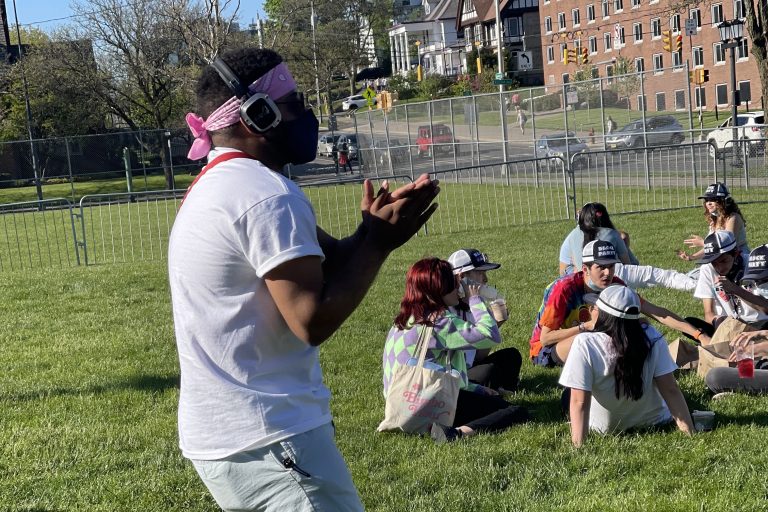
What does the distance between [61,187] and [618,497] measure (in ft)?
126

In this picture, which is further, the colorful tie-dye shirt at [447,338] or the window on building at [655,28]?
the window on building at [655,28]

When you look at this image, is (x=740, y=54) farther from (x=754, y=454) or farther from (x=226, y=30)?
(x=754, y=454)

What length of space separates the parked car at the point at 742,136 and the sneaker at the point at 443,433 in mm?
13700

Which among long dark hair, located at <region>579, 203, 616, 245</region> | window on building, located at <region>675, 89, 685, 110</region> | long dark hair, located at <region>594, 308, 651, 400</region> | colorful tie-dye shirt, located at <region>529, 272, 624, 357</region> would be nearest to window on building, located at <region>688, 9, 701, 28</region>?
window on building, located at <region>675, 89, 685, 110</region>

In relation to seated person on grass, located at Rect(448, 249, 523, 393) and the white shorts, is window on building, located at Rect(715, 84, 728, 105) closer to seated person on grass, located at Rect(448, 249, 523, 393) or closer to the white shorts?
seated person on grass, located at Rect(448, 249, 523, 393)

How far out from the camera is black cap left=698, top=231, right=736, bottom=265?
7.68 meters

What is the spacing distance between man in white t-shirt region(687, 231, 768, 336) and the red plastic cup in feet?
A: 2.42

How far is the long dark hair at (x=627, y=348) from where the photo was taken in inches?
223

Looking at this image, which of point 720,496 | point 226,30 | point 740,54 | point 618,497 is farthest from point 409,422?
point 740,54

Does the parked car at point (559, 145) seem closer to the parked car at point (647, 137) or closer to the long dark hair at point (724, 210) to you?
the parked car at point (647, 137)

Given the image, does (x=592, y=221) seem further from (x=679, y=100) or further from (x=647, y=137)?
(x=679, y=100)

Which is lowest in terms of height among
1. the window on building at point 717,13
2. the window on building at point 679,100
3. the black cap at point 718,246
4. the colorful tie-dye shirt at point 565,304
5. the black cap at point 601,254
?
the colorful tie-dye shirt at point 565,304

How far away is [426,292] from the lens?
20.3ft

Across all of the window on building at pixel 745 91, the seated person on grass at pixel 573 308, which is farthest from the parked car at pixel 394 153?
the seated person on grass at pixel 573 308
